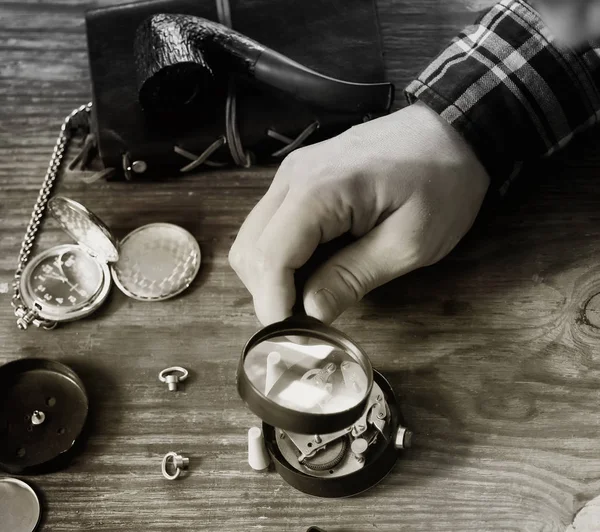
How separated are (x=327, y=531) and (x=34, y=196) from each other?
2.21 feet

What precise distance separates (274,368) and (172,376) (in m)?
0.20

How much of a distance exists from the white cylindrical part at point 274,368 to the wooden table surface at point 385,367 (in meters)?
0.15

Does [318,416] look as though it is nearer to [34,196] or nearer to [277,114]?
[277,114]

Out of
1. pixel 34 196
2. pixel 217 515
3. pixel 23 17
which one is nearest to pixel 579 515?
pixel 217 515

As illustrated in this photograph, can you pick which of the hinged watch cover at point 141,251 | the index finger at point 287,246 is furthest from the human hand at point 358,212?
the hinged watch cover at point 141,251

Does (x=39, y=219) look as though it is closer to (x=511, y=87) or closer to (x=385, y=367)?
(x=385, y=367)

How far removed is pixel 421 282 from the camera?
101 centimetres

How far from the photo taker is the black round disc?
90 cm

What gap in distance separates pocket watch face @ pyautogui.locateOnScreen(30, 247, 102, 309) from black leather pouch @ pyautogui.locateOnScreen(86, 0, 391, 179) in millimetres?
154

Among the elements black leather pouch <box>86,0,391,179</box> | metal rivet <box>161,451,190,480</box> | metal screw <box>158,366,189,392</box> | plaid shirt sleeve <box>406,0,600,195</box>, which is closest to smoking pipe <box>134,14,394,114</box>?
black leather pouch <box>86,0,391,179</box>

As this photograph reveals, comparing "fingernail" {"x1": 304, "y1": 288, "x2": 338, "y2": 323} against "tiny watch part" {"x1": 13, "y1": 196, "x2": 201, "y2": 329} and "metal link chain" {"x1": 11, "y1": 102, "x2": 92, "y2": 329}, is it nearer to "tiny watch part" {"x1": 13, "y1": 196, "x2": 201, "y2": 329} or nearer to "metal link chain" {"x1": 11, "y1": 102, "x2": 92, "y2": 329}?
"tiny watch part" {"x1": 13, "y1": 196, "x2": 201, "y2": 329}

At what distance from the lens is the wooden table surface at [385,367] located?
87cm

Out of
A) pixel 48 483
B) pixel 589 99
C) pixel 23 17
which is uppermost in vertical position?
pixel 589 99

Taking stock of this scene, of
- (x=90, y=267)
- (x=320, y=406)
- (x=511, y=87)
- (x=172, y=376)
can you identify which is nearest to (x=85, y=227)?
(x=90, y=267)
